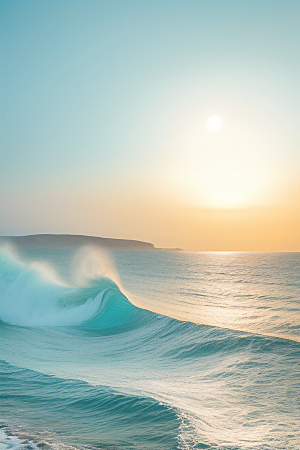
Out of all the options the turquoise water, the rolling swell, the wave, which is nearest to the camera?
the rolling swell

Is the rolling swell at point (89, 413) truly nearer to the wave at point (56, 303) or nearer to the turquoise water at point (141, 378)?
the turquoise water at point (141, 378)

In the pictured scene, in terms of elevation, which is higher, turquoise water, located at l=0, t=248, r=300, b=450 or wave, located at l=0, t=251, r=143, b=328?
wave, located at l=0, t=251, r=143, b=328

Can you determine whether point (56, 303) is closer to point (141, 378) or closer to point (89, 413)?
point (141, 378)

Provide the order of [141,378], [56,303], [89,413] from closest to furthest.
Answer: [89,413] < [141,378] < [56,303]

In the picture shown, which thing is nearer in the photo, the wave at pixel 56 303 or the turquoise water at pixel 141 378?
the turquoise water at pixel 141 378

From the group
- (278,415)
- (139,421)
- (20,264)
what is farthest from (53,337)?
(20,264)

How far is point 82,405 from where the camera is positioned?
6660 millimetres

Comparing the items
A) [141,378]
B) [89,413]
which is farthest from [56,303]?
[89,413]

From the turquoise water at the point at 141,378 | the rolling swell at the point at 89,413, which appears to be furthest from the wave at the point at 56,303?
the rolling swell at the point at 89,413

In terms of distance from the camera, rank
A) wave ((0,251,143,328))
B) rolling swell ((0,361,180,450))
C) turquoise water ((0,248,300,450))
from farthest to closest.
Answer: wave ((0,251,143,328)), turquoise water ((0,248,300,450)), rolling swell ((0,361,180,450))

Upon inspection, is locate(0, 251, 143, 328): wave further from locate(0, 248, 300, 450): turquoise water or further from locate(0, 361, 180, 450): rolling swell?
locate(0, 361, 180, 450): rolling swell

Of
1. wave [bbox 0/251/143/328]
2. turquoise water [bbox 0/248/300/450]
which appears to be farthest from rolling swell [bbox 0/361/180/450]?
wave [bbox 0/251/143/328]

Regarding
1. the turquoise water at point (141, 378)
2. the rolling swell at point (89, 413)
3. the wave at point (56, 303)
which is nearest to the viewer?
the rolling swell at point (89, 413)

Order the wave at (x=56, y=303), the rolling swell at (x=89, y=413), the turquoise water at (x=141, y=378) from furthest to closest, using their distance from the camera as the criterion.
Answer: the wave at (x=56, y=303)
the turquoise water at (x=141, y=378)
the rolling swell at (x=89, y=413)
